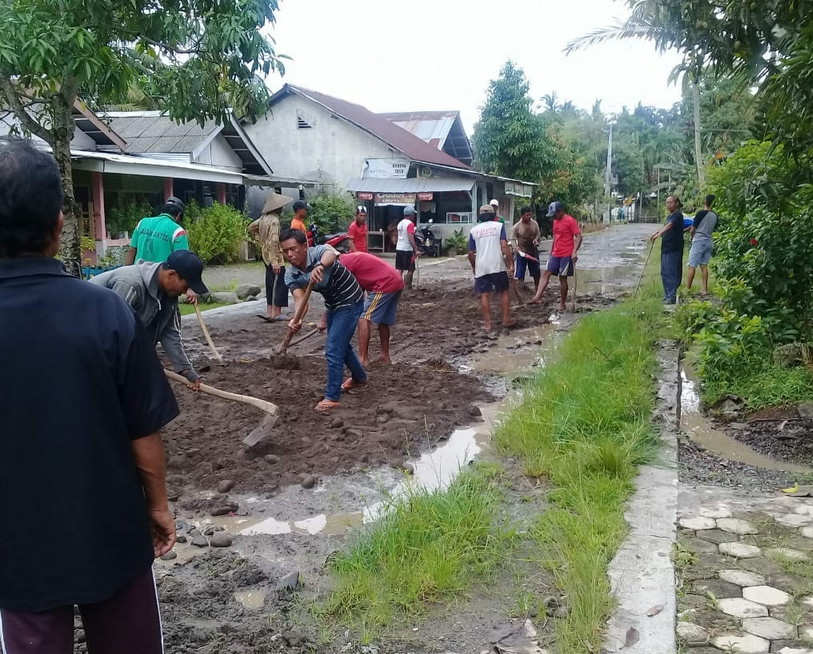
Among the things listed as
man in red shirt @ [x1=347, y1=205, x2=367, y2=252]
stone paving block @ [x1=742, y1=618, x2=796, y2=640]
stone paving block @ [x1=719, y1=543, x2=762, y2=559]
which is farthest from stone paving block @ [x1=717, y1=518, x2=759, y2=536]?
man in red shirt @ [x1=347, y1=205, x2=367, y2=252]

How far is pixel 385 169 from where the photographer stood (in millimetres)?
26391

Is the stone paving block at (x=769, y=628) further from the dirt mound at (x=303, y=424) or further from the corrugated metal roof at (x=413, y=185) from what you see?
the corrugated metal roof at (x=413, y=185)

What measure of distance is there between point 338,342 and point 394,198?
1997cm

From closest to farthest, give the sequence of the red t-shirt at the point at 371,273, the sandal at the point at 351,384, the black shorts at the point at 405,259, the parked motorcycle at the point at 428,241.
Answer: the sandal at the point at 351,384 → the red t-shirt at the point at 371,273 → the black shorts at the point at 405,259 → the parked motorcycle at the point at 428,241

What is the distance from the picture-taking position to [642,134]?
67.2 m

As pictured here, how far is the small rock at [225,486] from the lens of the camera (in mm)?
4730

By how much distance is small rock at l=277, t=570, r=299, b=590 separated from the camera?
342cm

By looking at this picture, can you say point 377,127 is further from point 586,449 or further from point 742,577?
point 742,577

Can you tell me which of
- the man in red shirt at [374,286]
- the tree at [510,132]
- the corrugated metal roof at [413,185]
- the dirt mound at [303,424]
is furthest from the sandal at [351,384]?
the tree at [510,132]

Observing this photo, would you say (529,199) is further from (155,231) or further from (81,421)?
(81,421)

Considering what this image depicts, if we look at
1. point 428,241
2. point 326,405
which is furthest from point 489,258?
point 428,241

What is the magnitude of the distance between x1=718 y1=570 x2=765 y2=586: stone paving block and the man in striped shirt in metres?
3.50

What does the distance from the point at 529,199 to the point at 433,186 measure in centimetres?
1077

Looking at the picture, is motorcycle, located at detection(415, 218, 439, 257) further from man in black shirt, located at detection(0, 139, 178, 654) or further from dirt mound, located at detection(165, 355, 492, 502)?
man in black shirt, located at detection(0, 139, 178, 654)
